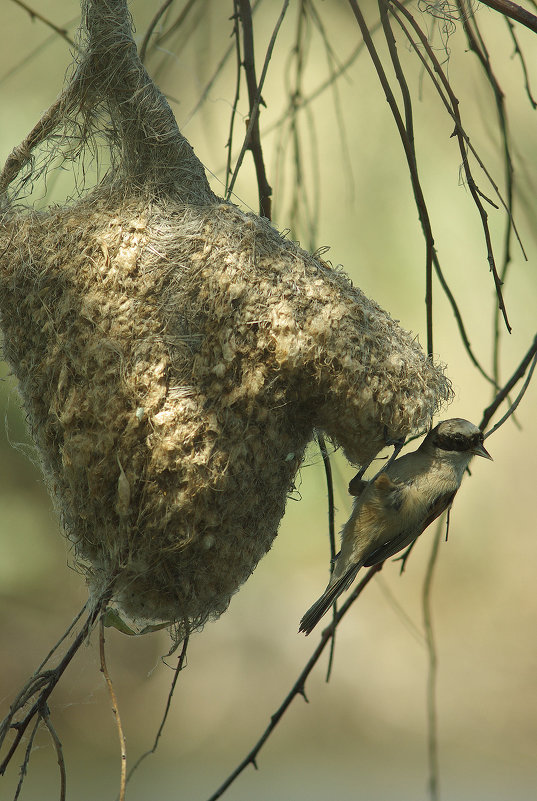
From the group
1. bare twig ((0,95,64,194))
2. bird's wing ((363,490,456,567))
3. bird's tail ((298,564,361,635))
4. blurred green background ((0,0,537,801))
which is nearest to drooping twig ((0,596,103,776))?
bird's tail ((298,564,361,635))

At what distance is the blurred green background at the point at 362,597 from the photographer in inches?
177

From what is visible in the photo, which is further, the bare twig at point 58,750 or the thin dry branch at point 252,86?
the thin dry branch at point 252,86

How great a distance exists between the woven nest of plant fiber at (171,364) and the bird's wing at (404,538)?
0.37 meters

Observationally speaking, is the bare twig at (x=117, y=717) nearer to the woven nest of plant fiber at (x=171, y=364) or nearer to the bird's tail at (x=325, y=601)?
the woven nest of plant fiber at (x=171, y=364)

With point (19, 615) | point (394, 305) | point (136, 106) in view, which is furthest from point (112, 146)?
point (19, 615)

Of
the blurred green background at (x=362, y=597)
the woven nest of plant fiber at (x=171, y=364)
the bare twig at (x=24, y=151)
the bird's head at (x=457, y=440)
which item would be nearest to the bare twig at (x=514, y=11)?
the woven nest of plant fiber at (x=171, y=364)

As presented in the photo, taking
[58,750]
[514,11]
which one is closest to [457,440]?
[514,11]

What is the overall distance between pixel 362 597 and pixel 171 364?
14.1 feet

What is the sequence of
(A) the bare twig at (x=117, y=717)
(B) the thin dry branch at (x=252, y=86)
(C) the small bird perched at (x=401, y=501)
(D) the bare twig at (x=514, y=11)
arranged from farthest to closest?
1. (B) the thin dry branch at (x=252, y=86)
2. (C) the small bird perched at (x=401, y=501)
3. (D) the bare twig at (x=514, y=11)
4. (A) the bare twig at (x=117, y=717)

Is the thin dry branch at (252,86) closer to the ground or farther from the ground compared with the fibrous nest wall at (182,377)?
farther from the ground

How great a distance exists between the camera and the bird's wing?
2.19 meters

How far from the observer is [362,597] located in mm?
5645

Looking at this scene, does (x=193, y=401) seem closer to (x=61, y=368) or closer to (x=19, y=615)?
(x=61, y=368)

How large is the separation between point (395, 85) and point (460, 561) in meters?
3.24
